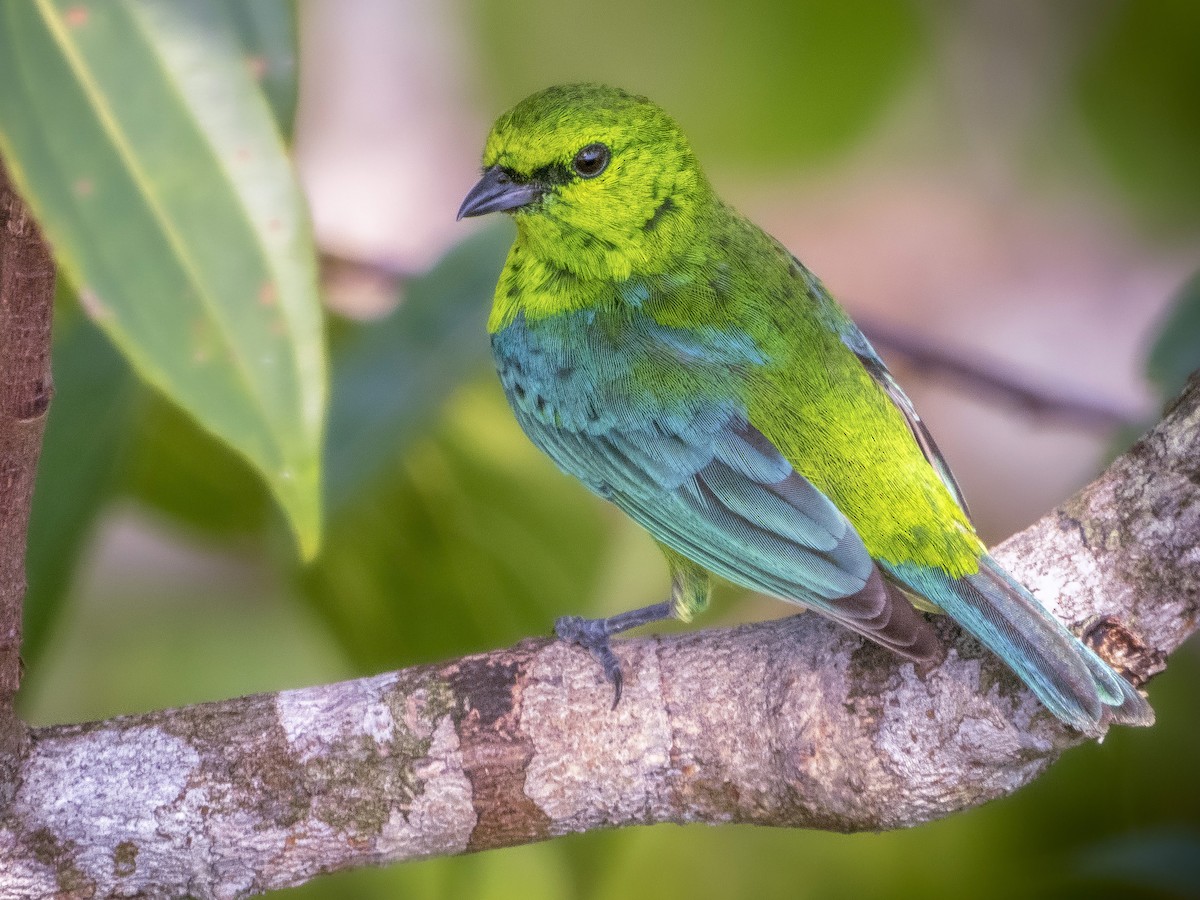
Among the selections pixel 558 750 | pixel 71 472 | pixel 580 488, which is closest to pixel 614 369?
pixel 580 488

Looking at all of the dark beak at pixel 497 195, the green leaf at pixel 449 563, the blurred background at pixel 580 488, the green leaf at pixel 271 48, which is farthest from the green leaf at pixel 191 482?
the green leaf at pixel 271 48

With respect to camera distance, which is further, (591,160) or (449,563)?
(449,563)

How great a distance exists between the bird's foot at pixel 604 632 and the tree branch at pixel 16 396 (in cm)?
87

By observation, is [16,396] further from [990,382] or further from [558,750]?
[990,382]

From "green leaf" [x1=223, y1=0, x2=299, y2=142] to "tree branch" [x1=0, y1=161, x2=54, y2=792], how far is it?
59 centimetres

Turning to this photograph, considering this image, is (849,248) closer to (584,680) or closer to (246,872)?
(584,680)

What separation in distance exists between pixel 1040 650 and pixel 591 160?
1.42 meters

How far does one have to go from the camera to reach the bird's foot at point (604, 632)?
6.90ft

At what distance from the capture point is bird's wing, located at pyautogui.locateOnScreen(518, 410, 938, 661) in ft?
6.66

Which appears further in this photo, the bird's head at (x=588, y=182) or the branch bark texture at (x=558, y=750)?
the bird's head at (x=588, y=182)

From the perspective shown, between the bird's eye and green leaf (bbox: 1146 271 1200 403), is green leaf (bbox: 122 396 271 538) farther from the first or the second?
green leaf (bbox: 1146 271 1200 403)

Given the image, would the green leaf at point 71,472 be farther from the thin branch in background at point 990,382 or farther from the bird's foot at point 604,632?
the thin branch in background at point 990,382

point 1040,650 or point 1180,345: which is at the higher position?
point 1180,345

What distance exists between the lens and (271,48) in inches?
47.8
